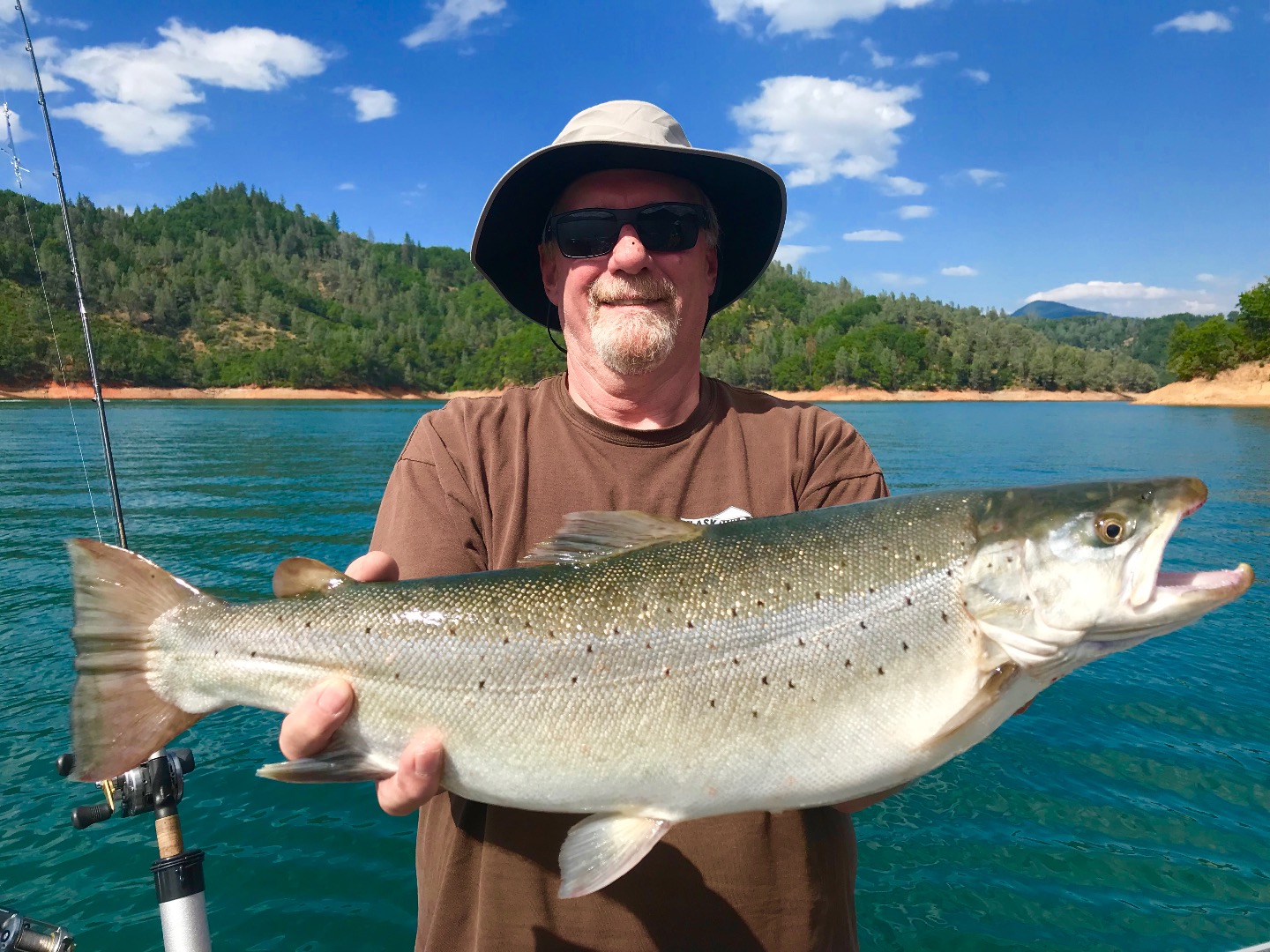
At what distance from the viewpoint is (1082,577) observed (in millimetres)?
2365

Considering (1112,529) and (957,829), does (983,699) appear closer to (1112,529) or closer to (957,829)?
(1112,529)

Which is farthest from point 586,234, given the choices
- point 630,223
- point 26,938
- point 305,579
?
point 26,938

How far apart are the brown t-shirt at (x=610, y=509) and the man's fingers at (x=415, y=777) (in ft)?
1.18

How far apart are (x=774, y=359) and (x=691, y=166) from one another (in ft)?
502

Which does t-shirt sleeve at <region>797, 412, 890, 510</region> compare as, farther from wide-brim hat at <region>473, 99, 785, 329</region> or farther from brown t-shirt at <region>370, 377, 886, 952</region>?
wide-brim hat at <region>473, 99, 785, 329</region>

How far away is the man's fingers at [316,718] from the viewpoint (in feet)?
7.59

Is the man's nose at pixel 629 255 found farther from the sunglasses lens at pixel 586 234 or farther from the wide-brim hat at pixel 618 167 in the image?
the wide-brim hat at pixel 618 167

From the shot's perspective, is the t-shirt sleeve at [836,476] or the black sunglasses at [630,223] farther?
the black sunglasses at [630,223]

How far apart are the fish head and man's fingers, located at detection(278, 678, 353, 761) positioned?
1.94 m

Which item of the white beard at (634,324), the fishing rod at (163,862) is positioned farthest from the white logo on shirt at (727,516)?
the fishing rod at (163,862)

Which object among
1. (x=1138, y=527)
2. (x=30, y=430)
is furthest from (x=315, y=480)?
(x=1138, y=527)

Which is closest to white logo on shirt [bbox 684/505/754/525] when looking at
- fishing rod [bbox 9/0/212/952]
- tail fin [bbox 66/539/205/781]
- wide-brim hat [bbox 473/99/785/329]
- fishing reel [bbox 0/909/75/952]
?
wide-brim hat [bbox 473/99/785/329]

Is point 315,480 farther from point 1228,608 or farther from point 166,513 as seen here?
point 1228,608

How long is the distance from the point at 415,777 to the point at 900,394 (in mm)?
138245
